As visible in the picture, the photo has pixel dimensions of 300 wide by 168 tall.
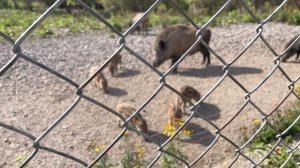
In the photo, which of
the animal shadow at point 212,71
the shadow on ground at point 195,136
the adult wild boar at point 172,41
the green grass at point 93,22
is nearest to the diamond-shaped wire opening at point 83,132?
the shadow on ground at point 195,136

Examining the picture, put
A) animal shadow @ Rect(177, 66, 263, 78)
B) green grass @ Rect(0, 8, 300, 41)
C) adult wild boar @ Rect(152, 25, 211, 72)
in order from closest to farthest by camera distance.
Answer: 1. animal shadow @ Rect(177, 66, 263, 78)
2. adult wild boar @ Rect(152, 25, 211, 72)
3. green grass @ Rect(0, 8, 300, 41)

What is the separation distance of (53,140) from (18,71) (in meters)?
3.08

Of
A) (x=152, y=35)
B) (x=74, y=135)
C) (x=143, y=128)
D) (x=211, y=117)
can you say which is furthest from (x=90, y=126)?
(x=152, y=35)

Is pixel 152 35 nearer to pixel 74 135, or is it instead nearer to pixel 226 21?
pixel 226 21

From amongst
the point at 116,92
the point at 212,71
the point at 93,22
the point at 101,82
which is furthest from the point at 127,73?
the point at 93,22

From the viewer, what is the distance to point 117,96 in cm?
848

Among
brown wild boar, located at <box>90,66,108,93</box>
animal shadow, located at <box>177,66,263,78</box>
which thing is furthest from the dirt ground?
brown wild boar, located at <box>90,66,108,93</box>

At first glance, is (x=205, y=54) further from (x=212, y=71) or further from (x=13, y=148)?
(x=13, y=148)

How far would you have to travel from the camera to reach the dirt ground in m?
6.55

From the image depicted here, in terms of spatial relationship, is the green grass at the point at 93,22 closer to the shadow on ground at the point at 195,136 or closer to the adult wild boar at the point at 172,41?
the adult wild boar at the point at 172,41

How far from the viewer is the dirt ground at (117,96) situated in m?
6.55

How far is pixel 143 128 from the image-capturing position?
6887mm

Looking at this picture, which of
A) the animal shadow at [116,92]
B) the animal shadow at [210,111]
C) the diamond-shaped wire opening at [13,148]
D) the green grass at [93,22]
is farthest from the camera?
the green grass at [93,22]

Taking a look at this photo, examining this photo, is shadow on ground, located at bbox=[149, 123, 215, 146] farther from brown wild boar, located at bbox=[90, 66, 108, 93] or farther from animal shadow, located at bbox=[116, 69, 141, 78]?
animal shadow, located at bbox=[116, 69, 141, 78]
